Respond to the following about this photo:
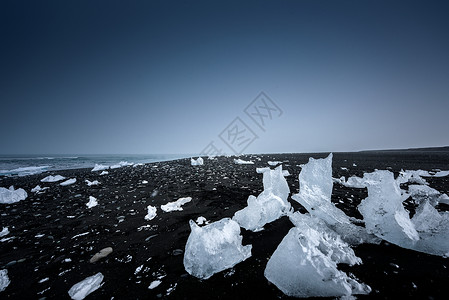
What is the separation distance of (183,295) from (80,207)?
3882mm

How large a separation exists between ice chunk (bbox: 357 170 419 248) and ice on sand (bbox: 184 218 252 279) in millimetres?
1414

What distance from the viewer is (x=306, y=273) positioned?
4.26ft

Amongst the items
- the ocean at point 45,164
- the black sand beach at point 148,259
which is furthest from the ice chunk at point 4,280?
the ocean at point 45,164

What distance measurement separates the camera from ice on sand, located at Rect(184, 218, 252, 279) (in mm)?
1620

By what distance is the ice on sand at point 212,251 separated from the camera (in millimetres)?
1620

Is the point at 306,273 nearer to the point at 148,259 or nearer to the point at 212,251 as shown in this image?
the point at 212,251

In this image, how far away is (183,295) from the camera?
1.40m

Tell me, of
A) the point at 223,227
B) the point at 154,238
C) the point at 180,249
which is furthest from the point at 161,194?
the point at 223,227

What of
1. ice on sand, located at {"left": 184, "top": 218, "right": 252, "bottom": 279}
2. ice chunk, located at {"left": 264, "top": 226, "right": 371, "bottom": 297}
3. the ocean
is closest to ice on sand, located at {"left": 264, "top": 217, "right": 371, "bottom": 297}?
ice chunk, located at {"left": 264, "top": 226, "right": 371, "bottom": 297}

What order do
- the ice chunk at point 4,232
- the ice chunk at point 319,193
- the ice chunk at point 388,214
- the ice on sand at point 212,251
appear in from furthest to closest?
the ice chunk at point 4,232, the ice chunk at point 319,193, the ice chunk at point 388,214, the ice on sand at point 212,251

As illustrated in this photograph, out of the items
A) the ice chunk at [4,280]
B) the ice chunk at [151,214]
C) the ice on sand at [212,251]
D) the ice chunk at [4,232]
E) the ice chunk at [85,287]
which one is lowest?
the ice chunk at [4,232]

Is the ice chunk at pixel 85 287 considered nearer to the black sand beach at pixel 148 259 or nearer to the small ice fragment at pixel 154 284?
the black sand beach at pixel 148 259

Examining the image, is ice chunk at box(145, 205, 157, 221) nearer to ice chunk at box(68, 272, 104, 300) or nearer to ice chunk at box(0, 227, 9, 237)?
ice chunk at box(68, 272, 104, 300)

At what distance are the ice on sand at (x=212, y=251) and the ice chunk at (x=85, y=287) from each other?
81 centimetres
